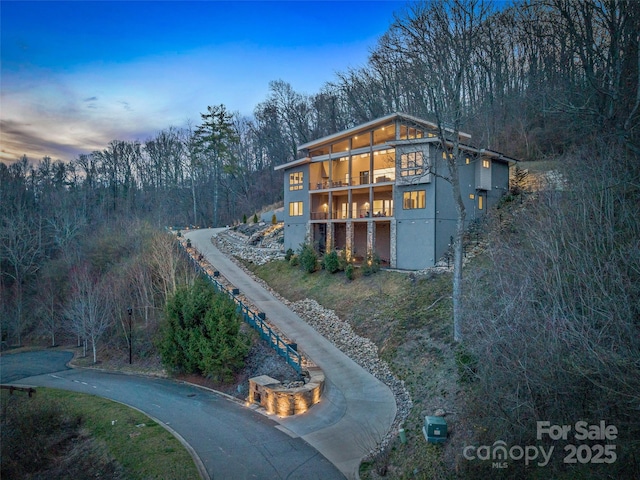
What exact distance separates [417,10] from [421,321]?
474 inches

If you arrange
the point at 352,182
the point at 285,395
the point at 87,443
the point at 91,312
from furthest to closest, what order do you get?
the point at 352,182 < the point at 91,312 < the point at 285,395 < the point at 87,443

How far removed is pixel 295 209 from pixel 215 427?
2178 centimetres

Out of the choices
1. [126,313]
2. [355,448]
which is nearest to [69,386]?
[126,313]

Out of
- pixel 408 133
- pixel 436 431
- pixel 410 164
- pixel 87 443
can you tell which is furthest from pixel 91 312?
→ pixel 408 133

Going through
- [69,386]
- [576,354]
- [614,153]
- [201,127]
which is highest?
[201,127]

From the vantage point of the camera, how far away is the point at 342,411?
11.6 m

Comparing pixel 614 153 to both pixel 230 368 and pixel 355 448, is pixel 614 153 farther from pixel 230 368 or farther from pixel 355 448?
pixel 230 368

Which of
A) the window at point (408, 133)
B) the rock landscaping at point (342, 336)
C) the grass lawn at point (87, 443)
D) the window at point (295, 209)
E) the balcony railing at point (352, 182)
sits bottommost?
the grass lawn at point (87, 443)

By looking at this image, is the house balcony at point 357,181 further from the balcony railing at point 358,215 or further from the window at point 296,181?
the balcony railing at point 358,215

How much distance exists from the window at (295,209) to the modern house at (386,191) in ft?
0.28

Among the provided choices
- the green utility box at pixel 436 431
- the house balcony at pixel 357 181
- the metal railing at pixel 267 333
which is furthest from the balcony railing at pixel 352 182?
the green utility box at pixel 436 431

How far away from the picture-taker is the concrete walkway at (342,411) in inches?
379

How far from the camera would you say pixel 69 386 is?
17.5 meters

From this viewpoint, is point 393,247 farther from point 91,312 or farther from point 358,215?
point 91,312
